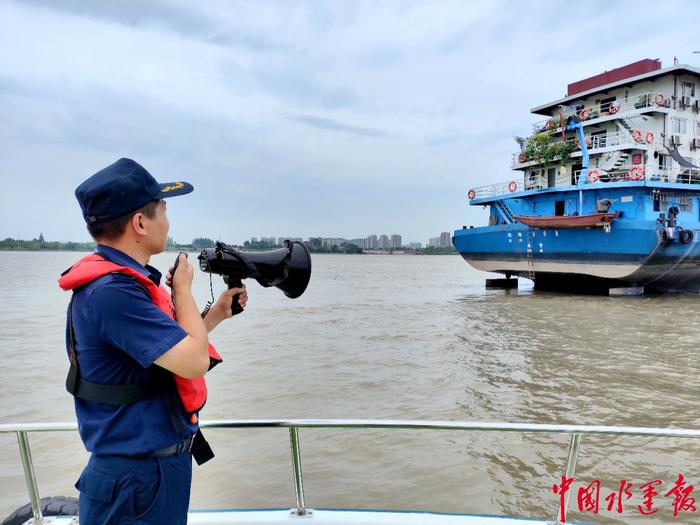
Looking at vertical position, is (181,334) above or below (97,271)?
below

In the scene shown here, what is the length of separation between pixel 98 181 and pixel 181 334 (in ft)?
1.57

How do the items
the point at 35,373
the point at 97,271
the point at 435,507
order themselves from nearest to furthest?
1. the point at 97,271
2. the point at 435,507
3. the point at 35,373

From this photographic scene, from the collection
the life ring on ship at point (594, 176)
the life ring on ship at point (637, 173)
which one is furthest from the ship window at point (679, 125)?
the life ring on ship at point (594, 176)

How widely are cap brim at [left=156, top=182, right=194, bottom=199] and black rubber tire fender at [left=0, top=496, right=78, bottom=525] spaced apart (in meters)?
1.46

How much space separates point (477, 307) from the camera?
60.8ft

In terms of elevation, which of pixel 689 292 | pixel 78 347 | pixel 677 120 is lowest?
pixel 689 292

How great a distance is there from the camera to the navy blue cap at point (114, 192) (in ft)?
4.62

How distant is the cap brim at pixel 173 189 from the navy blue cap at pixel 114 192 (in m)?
0.03

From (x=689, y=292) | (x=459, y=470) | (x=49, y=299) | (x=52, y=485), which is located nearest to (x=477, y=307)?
(x=689, y=292)

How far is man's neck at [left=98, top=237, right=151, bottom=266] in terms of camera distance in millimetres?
1460

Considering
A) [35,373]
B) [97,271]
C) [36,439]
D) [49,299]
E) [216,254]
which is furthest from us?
[49,299]

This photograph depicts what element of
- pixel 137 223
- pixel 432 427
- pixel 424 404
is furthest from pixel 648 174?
pixel 137 223

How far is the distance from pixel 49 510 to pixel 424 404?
17.8 ft

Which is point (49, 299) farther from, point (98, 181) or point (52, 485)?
point (98, 181)
